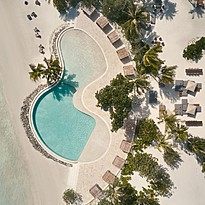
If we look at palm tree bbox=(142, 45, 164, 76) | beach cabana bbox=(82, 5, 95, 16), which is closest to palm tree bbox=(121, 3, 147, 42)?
palm tree bbox=(142, 45, 164, 76)

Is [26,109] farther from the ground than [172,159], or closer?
closer

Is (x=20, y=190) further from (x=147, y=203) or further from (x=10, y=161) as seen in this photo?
(x=147, y=203)

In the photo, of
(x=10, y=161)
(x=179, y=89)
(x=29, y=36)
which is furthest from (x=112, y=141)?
(x=29, y=36)

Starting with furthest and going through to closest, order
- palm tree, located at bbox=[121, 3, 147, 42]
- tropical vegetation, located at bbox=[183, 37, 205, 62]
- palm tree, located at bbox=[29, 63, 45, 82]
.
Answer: tropical vegetation, located at bbox=[183, 37, 205, 62] → palm tree, located at bbox=[29, 63, 45, 82] → palm tree, located at bbox=[121, 3, 147, 42]

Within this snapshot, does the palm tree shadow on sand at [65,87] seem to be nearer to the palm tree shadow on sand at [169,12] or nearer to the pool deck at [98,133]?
the pool deck at [98,133]

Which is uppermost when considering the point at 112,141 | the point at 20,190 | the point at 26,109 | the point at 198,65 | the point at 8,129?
the point at 198,65

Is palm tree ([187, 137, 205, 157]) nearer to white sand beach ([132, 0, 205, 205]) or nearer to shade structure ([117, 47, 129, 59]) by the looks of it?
white sand beach ([132, 0, 205, 205])

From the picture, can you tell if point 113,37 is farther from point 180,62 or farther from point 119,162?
point 119,162
